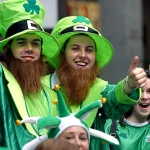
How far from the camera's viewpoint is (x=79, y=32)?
209 inches

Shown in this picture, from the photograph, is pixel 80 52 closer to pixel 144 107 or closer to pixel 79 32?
pixel 79 32

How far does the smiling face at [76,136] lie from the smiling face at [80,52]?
0.95m

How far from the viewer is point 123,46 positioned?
33.1 ft

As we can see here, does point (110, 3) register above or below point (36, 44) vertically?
below

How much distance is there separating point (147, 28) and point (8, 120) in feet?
25.5

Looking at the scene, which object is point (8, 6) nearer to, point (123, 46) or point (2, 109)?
point (2, 109)

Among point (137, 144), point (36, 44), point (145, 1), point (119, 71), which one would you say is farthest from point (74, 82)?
point (145, 1)

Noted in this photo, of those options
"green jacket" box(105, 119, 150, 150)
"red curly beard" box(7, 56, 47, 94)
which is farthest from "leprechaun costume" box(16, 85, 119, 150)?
"green jacket" box(105, 119, 150, 150)

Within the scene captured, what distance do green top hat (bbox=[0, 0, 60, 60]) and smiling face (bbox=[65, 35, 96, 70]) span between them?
0.33 ft

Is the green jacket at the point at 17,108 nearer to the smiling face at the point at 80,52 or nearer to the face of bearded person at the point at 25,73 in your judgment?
the face of bearded person at the point at 25,73

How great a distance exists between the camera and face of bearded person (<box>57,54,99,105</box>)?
5.29m

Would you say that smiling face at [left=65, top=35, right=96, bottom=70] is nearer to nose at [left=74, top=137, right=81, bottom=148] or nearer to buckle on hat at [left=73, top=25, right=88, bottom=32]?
buckle on hat at [left=73, top=25, right=88, bottom=32]

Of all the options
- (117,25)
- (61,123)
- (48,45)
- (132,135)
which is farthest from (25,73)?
(117,25)

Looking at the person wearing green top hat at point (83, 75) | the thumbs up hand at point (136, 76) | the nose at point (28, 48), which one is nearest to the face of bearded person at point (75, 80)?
the person wearing green top hat at point (83, 75)
